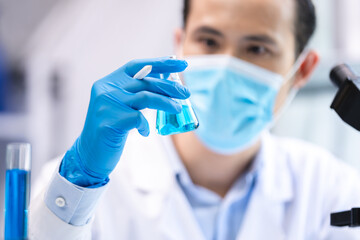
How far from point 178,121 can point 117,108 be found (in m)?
0.12

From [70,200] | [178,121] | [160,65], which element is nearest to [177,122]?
[178,121]

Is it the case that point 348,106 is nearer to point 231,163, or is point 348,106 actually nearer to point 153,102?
point 153,102

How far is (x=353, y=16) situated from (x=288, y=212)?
124 cm

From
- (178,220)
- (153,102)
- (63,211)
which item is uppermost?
(153,102)

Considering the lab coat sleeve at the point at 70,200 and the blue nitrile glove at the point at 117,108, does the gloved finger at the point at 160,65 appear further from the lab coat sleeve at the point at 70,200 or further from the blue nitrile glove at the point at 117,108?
the lab coat sleeve at the point at 70,200

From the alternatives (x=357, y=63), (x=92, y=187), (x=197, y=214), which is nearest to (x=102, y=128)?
(x=92, y=187)

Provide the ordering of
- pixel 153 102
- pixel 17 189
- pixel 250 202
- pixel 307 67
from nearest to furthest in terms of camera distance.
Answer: pixel 17 189 < pixel 153 102 < pixel 250 202 < pixel 307 67

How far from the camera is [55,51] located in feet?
7.45

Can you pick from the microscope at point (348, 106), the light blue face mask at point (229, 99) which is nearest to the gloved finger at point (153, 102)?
the microscope at point (348, 106)

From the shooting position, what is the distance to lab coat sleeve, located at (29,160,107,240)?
89 cm

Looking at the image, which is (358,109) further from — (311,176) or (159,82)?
(311,176)

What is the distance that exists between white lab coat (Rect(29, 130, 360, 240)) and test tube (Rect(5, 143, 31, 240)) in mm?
Result: 520

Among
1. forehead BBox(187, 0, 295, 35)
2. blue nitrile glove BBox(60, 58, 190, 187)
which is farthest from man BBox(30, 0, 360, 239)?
blue nitrile glove BBox(60, 58, 190, 187)

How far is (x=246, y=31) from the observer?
131cm
